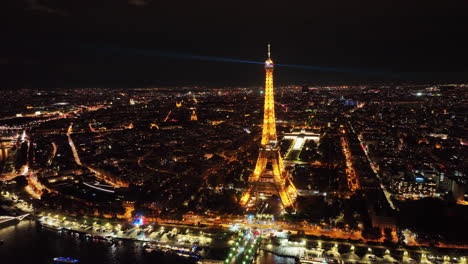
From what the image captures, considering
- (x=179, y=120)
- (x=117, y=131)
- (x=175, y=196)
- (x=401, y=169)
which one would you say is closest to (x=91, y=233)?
(x=175, y=196)

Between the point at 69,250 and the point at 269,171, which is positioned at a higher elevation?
the point at 269,171

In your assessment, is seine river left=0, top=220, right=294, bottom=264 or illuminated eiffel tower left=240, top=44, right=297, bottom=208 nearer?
seine river left=0, top=220, right=294, bottom=264

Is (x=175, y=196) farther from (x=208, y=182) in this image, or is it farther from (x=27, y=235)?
(x=27, y=235)

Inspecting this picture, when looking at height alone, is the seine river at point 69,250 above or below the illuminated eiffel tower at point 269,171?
below

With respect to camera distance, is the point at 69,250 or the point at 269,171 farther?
the point at 269,171

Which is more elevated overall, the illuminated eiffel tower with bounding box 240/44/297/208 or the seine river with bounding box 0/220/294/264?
the illuminated eiffel tower with bounding box 240/44/297/208
